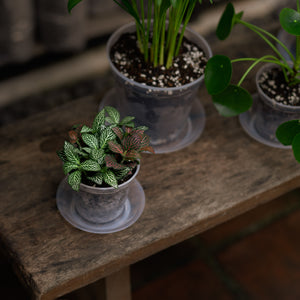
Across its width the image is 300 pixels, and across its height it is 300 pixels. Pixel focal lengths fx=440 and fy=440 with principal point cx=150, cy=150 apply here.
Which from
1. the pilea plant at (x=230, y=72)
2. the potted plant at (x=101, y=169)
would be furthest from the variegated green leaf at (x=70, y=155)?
the pilea plant at (x=230, y=72)

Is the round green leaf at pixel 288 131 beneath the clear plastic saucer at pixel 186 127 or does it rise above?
above

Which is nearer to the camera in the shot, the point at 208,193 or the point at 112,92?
the point at 208,193

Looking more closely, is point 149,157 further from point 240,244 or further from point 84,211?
point 240,244

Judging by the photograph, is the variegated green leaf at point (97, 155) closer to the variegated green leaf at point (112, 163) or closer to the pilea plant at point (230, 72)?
the variegated green leaf at point (112, 163)

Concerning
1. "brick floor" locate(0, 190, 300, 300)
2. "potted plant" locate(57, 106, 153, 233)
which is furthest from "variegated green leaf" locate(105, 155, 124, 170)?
"brick floor" locate(0, 190, 300, 300)

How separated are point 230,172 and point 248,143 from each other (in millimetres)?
131

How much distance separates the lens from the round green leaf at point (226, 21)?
117cm

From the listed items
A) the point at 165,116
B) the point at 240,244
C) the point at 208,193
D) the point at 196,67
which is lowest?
the point at 240,244

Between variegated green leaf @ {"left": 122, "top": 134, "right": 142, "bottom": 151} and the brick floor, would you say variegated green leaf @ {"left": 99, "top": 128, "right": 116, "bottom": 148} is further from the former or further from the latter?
the brick floor

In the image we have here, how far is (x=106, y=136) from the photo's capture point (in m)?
0.97

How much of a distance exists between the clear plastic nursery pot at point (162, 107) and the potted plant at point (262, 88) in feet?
0.28

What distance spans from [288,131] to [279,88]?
0.19m

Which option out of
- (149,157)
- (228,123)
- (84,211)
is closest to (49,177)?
(84,211)

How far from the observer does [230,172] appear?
1.24 meters
